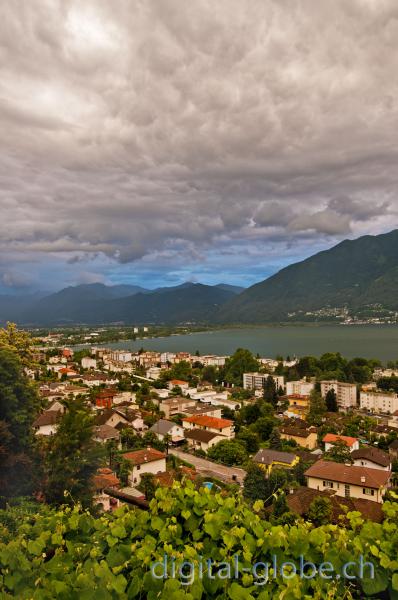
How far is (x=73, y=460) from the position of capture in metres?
5.09

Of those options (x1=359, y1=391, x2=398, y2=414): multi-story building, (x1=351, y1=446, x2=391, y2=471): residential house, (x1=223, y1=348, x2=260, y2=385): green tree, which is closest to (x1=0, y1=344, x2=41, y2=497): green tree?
(x1=351, y1=446, x2=391, y2=471): residential house

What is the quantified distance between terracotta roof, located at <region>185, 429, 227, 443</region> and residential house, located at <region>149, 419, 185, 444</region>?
317mm

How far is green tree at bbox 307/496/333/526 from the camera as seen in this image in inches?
A: 300

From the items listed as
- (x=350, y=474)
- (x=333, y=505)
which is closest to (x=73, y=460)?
(x=333, y=505)

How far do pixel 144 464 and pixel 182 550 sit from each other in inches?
452

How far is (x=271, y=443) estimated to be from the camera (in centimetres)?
1645

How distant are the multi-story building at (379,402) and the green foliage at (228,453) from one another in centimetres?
1419

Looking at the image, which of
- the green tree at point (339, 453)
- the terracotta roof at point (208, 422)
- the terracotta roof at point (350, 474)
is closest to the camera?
the terracotta roof at point (350, 474)

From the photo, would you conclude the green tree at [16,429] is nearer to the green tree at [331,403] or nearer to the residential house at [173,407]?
the residential house at [173,407]

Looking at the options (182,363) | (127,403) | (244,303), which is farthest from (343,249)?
(127,403)

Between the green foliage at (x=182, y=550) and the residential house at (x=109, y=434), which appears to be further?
the residential house at (x=109, y=434)

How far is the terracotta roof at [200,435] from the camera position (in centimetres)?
1598

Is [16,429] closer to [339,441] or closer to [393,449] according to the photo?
[339,441]

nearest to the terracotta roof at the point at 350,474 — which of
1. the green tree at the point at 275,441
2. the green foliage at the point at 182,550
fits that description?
the green tree at the point at 275,441
